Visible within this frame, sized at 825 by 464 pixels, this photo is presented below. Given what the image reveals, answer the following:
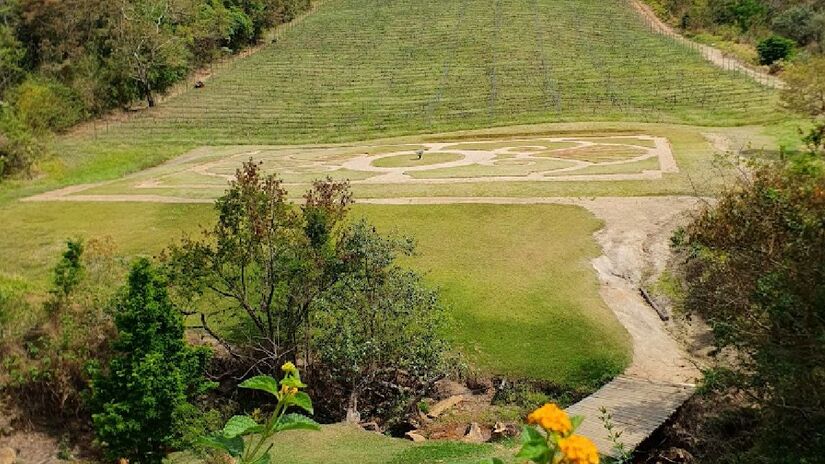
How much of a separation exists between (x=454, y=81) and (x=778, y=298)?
5244 centimetres

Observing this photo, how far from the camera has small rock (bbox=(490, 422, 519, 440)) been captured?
15801 millimetres

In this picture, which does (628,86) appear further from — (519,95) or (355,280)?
(355,280)

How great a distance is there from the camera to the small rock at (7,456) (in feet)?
56.3

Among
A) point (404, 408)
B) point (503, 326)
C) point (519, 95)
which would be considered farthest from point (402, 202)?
point (519, 95)

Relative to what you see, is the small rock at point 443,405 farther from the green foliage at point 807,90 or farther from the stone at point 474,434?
Answer: the green foliage at point 807,90

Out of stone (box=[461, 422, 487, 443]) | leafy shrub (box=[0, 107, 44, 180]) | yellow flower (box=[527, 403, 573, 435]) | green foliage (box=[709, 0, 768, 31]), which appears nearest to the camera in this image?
yellow flower (box=[527, 403, 573, 435])

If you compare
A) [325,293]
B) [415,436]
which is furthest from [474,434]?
[325,293]

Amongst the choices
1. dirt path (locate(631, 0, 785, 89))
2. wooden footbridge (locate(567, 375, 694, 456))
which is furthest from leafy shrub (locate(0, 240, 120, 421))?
dirt path (locate(631, 0, 785, 89))

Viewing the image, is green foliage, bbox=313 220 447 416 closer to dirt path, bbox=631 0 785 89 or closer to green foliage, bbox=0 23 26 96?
dirt path, bbox=631 0 785 89

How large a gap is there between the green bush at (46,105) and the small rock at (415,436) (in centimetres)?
4554

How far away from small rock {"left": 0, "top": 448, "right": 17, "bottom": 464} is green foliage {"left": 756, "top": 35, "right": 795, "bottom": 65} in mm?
64730

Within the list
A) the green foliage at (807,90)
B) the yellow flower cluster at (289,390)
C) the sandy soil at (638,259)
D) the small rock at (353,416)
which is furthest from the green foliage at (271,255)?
the green foliage at (807,90)

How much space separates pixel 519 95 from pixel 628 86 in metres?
8.93

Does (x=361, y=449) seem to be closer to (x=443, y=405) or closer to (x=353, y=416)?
(x=353, y=416)
